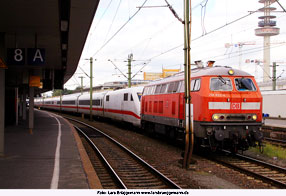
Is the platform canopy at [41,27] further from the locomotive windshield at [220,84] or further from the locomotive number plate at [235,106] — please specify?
the locomotive number plate at [235,106]

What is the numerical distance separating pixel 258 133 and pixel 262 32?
111m

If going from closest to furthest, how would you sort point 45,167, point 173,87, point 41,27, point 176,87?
1. point 45,167
2. point 41,27
3. point 176,87
4. point 173,87

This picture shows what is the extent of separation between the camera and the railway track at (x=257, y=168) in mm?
9016

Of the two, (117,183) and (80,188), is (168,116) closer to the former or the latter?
(117,183)

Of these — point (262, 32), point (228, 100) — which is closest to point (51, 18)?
point (228, 100)

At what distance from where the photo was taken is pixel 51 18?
1050 centimetres

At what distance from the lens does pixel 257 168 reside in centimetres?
1073

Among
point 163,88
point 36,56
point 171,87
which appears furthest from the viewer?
point 163,88

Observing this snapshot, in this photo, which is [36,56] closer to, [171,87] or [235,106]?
[171,87]

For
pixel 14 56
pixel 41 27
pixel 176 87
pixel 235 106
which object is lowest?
pixel 235 106

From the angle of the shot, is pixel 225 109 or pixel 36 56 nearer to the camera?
pixel 225 109

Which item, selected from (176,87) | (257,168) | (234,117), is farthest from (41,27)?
(257,168)

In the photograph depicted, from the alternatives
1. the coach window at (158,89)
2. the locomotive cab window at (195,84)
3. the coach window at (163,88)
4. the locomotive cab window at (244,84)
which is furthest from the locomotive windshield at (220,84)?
the coach window at (158,89)

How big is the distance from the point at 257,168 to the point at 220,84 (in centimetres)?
308
